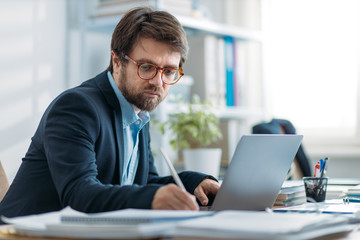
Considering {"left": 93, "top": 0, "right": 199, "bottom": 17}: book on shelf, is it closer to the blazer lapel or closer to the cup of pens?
the blazer lapel

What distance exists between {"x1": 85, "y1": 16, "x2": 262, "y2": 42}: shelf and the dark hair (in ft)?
3.48

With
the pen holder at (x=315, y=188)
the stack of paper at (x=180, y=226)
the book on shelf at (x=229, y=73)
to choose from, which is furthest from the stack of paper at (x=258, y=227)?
the book on shelf at (x=229, y=73)

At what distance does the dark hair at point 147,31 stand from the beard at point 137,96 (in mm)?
85

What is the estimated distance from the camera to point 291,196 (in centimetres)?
156

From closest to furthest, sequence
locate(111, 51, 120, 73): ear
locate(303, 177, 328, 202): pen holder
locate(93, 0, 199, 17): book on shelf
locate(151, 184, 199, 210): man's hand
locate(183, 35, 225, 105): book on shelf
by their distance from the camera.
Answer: locate(151, 184, 199, 210): man's hand < locate(303, 177, 328, 202): pen holder < locate(111, 51, 120, 73): ear < locate(93, 0, 199, 17): book on shelf < locate(183, 35, 225, 105): book on shelf

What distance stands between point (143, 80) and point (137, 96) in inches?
2.2

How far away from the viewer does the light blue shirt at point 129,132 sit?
1618 mm

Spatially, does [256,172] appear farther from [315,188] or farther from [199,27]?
[199,27]

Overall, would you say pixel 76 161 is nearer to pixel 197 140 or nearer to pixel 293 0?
pixel 197 140

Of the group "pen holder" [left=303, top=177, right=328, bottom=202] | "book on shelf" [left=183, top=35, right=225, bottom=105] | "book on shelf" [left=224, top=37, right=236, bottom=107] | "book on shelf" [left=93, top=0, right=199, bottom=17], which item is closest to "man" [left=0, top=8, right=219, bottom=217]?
"pen holder" [left=303, top=177, right=328, bottom=202]

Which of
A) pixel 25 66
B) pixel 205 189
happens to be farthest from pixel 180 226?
pixel 25 66

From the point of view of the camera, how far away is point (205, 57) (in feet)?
10.6

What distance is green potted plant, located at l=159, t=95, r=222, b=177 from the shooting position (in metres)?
2.85

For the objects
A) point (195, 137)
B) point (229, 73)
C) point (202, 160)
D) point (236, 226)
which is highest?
Result: point (236, 226)
